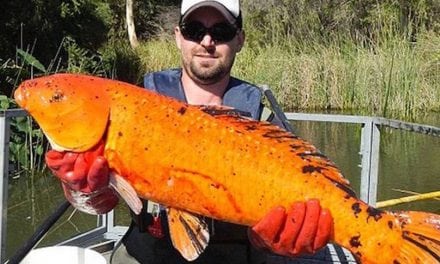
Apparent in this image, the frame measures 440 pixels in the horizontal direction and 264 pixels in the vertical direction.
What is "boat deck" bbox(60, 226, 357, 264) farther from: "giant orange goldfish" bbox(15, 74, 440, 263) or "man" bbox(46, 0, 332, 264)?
"giant orange goldfish" bbox(15, 74, 440, 263)

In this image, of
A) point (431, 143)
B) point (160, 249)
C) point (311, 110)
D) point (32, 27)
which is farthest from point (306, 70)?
point (160, 249)

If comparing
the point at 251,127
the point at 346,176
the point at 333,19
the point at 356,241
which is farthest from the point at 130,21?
the point at 356,241

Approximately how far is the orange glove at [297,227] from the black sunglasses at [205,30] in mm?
1014

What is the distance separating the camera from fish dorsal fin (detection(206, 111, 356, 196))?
243cm

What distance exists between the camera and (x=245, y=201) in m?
2.36

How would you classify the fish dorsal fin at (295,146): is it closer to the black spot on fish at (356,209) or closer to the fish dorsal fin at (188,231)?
the black spot on fish at (356,209)

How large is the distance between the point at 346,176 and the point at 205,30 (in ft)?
20.3

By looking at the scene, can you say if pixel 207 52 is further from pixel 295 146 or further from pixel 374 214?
pixel 374 214

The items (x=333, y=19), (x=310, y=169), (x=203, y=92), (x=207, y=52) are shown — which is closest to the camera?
(x=310, y=169)

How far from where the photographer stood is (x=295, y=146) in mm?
2482

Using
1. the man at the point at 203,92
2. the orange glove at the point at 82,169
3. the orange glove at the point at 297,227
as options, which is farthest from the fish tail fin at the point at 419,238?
the orange glove at the point at 82,169

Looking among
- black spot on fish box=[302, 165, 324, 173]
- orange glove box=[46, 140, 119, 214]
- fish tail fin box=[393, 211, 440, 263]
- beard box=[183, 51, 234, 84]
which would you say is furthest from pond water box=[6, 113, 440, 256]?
fish tail fin box=[393, 211, 440, 263]

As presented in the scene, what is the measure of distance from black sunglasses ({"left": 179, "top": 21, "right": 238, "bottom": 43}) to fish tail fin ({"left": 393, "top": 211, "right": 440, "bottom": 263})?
1.21m

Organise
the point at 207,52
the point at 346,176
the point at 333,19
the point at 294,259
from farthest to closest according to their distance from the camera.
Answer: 1. the point at 333,19
2. the point at 346,176
3. the point at 294,259
4. the point at 207,52
